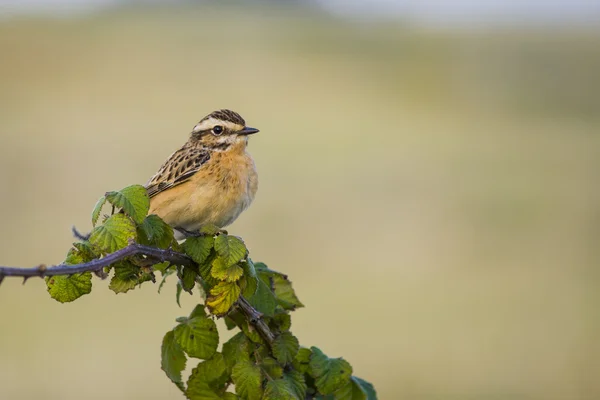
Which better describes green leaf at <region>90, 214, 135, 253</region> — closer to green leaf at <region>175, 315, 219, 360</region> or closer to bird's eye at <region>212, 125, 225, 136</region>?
green leaf at <region>175, 315, 219, 360</region>

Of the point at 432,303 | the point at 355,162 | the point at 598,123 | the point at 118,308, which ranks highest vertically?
the point at 598,123

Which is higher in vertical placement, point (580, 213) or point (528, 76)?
point (528, 76)

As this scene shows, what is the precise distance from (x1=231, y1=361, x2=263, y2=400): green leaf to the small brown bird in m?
1.94

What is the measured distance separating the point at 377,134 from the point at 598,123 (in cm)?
626

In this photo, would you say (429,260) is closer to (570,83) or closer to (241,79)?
(241,79)

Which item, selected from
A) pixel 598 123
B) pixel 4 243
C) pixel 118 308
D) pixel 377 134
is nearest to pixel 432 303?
pixel 118 308

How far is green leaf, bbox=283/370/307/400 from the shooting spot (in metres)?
3.19

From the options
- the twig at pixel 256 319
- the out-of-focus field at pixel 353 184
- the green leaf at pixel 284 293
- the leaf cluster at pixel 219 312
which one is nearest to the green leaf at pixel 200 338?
the leaf cluster at pixel 219 312

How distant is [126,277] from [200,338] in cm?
44

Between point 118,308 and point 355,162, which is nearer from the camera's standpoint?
point 118,308

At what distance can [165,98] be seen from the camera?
25234 mm

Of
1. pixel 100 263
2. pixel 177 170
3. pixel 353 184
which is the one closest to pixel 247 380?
pixel 100 263

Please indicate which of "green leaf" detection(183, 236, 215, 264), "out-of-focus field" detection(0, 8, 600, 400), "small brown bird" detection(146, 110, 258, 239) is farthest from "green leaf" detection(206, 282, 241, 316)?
"out-of-focus field" detection(0, 8, 600, 400)

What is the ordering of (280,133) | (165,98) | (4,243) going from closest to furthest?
(4,243) → (280,133) → (165,98)
